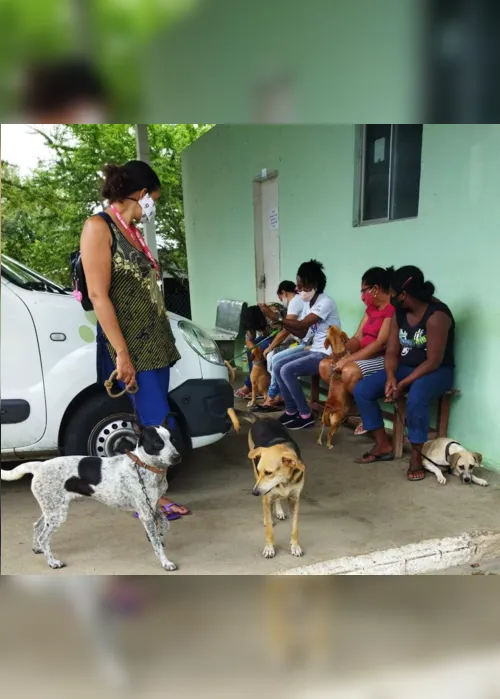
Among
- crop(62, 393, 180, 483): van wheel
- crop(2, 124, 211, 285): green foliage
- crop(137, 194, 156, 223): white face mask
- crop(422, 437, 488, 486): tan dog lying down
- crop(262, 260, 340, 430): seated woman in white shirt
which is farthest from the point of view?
crop(262, 260, 340, 430): seated woman in white shirt

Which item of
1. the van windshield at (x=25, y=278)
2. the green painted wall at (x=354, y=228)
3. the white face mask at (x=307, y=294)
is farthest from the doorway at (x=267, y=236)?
the van windshield at (x=25, y=278)

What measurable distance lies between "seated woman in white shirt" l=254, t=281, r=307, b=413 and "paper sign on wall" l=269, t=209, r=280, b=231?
4.41 ft

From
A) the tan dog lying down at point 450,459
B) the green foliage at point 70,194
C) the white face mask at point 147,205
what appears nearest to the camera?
the white face mask at point 147,205

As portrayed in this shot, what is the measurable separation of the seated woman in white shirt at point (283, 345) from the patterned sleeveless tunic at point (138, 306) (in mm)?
2415

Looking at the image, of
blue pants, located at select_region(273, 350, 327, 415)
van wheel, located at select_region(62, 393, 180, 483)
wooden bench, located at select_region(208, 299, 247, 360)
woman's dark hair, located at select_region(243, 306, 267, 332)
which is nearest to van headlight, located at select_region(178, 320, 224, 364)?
van wheel, located at select_region(62, 393, 180, 483)

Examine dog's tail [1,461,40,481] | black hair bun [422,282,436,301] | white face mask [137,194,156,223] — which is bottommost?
dog's tail [1,461,40,481]

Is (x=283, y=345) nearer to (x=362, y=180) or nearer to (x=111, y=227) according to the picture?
(x=362, y=180)

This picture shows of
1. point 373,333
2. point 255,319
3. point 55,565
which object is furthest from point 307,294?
point 55,565

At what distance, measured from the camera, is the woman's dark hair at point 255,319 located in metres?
5.50

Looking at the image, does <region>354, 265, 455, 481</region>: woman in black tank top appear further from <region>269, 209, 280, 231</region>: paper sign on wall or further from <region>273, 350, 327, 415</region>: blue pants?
<region>269, 209, 280, 231</region>: paper sign on wall

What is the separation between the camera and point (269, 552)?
2.57m

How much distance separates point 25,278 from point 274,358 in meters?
2.50

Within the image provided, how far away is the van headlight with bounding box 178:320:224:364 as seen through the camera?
3213 mm

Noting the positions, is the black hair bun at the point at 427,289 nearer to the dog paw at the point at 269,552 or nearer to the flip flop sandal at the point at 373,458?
the flip flop sandal at the point at 373,458
